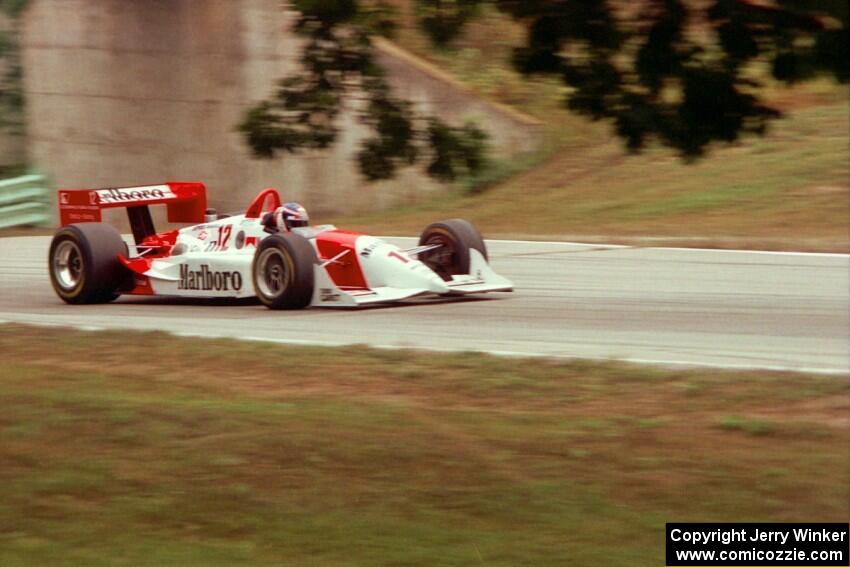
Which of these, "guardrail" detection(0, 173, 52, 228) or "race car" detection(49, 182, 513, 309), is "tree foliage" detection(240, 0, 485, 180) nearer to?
"race car" detection(49, 182, 513, 309)

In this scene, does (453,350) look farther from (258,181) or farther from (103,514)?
(258,181)

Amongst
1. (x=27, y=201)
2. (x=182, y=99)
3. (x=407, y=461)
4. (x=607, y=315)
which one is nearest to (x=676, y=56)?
(x=407, y=461)

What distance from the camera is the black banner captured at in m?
5.71

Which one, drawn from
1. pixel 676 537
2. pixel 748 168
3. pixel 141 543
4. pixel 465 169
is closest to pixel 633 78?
pixel 465 169

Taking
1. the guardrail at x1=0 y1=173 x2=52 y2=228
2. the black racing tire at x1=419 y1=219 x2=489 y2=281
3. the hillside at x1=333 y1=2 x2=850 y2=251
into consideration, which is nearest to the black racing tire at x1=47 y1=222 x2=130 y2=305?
the black racing tire at x1=419 y1=219 x2=489 y2=281

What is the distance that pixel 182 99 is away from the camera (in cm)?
2825

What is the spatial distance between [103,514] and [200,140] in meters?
22.1

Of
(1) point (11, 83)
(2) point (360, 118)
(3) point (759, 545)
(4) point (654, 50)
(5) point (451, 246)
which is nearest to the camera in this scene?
(3) point (759, 545)

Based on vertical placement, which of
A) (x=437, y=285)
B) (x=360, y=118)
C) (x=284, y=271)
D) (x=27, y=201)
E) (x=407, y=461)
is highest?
(x=360, y=118)

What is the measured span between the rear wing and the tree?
21.4 feet

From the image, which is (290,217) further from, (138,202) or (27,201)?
(27,201)

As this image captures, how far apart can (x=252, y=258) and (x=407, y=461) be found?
6.18m

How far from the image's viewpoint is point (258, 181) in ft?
92.0

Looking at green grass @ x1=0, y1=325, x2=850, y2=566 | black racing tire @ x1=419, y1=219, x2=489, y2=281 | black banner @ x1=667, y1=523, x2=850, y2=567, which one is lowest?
black banner @ x1=667, y1=523, x2=850, y2=567
